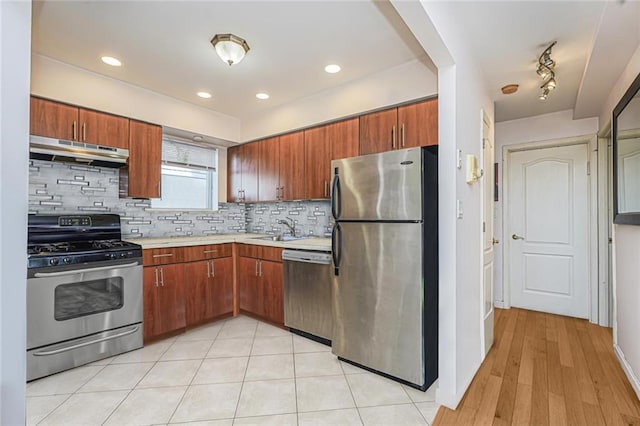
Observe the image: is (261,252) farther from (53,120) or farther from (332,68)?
(53,120)

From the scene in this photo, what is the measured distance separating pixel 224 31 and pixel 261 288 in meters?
2.41

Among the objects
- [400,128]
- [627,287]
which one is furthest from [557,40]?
[627,287]

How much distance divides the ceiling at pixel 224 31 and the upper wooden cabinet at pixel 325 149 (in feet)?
1.50

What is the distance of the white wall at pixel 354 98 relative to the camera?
8.41 ft

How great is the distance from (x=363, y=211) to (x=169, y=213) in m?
2.47

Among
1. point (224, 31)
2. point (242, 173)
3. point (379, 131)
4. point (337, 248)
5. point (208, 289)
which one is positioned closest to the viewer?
point (224, 31)

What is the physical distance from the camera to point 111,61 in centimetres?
259

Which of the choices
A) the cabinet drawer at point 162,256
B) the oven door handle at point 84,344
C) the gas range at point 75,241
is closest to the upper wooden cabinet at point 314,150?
the cabinet drawer at point 162,256

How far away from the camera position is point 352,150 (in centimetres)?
305

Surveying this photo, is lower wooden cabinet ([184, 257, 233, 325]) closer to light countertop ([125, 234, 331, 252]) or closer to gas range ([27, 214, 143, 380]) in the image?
light countertop ([125, 234, 331, 252])

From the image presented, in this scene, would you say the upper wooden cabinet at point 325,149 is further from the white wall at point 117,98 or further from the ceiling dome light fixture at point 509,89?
the ceiling dome light fixture at point 509,89

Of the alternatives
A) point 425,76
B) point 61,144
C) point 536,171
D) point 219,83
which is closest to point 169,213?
point 61,144

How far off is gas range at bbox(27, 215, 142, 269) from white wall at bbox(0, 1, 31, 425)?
1.87m

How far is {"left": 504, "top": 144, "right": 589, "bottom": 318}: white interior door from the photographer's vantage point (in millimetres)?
3535
